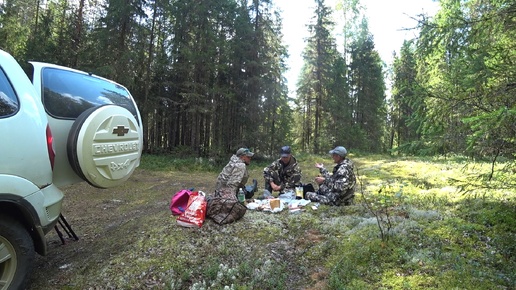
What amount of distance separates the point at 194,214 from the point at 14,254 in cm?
221

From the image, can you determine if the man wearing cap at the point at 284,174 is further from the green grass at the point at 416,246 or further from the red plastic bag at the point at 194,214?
the red plastic bag at the point at 194,214

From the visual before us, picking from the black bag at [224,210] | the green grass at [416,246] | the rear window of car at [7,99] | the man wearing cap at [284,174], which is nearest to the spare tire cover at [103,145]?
the rear window of car at [7,99]

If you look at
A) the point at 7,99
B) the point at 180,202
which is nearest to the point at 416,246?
the point at 180,202

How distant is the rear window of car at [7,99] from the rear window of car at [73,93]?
42 cm

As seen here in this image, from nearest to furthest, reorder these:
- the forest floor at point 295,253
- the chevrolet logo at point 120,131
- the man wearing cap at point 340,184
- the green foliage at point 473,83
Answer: the forest floor at point 295,253
the chevrolet logo at point 120,131
the green foliage at point 473,83
the man wearing cap at point 340,184

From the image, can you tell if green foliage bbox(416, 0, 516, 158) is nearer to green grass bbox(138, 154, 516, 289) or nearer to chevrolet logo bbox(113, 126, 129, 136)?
green grass bbox(138, 154, 516, 289)

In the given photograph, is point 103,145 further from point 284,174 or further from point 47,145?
point 284,174

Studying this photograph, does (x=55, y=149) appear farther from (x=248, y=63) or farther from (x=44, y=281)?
(x=248, y=63)

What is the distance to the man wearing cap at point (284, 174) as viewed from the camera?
7.25 metres

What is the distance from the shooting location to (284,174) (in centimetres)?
740

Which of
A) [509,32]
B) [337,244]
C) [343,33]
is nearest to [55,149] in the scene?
[337,244]

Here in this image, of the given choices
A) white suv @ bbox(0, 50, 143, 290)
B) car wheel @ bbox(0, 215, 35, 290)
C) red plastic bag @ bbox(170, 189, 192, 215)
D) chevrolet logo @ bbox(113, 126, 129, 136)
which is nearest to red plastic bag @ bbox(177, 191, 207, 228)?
red plastic bag @ bbox(170, 189, 192, 215)

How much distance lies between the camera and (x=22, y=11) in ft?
82.1

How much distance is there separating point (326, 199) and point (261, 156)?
13.7 metres
